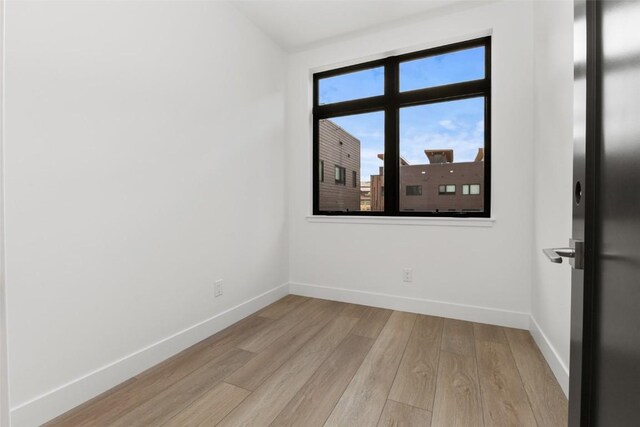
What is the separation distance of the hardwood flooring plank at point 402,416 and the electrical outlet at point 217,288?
147 cm

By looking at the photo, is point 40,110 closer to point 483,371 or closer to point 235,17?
point 235,17

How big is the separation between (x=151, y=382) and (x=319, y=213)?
208 centimetres

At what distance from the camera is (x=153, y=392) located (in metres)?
1.56

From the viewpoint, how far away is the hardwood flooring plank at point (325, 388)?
137 cm

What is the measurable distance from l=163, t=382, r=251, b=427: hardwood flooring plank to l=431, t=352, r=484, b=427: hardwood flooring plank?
98cm

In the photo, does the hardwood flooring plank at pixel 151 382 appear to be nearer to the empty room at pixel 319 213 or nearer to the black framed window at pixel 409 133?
the empty room at pixel 319 213

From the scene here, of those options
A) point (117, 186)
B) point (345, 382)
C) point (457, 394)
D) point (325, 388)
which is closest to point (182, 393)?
point (325, 388)


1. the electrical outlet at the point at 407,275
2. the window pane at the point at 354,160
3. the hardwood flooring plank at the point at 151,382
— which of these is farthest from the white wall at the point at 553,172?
the hardwood flooring plank at the point at 151,382

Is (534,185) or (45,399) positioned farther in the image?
(534,185)

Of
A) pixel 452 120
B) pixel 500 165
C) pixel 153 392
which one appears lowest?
pixel 153 392

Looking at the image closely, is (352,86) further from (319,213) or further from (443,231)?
(443,231)

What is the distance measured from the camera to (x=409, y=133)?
2.86 m

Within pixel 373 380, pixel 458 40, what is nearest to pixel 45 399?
pixel 373 380

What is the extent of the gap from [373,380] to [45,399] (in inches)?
63.5
